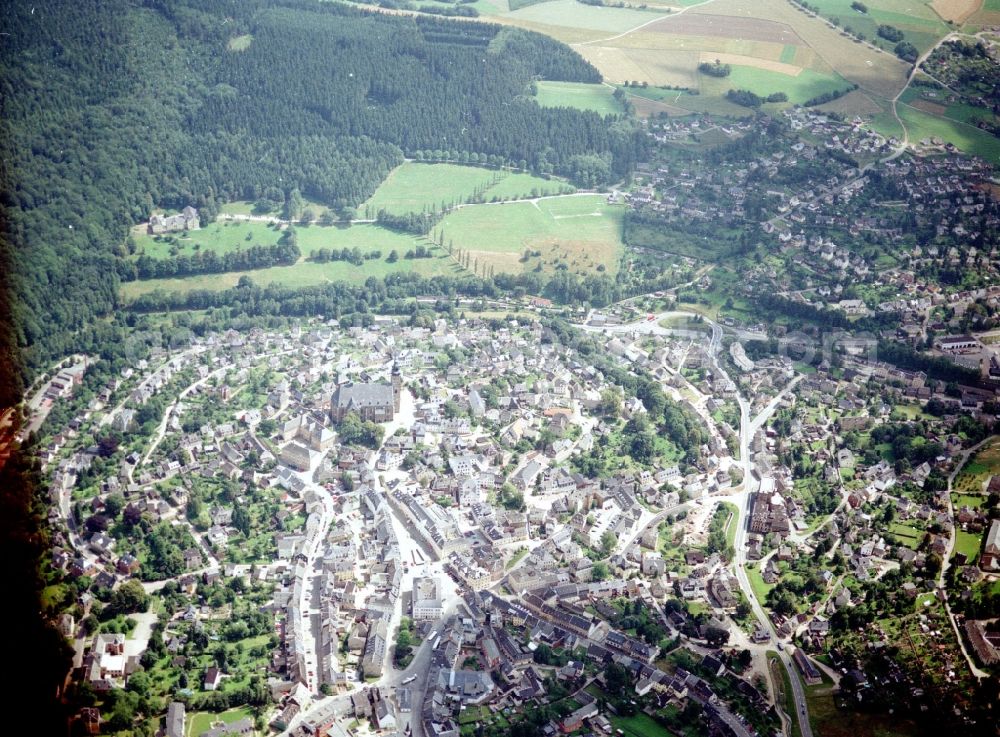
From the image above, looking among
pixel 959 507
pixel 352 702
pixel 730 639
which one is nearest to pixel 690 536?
pixel 730 639

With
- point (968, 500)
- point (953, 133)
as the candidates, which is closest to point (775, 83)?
point (953, 133)

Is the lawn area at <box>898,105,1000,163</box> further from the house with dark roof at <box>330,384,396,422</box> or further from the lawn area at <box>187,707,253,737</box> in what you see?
the lawn area at <box>187,707,253,737</box>

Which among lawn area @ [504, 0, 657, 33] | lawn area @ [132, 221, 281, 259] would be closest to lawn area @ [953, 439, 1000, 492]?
lawn area @ [132, 221, 281, 259]

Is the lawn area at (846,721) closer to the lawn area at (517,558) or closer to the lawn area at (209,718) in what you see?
the lawn area at (517,558)

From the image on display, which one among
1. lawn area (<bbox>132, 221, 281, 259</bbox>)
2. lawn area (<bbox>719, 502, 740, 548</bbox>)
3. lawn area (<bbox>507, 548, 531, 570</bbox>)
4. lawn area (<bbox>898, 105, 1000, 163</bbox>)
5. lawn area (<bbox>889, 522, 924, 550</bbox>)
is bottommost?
lawn area (<bbox>719, 502, 740, 548</bbox>)

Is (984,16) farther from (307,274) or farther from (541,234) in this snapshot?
(307,274)

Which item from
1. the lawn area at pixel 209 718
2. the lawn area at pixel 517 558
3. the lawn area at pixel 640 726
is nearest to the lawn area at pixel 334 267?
the lawn area at pixel 517 558
